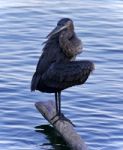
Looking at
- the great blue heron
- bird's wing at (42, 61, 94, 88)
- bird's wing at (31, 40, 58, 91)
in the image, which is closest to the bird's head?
the great blue heron

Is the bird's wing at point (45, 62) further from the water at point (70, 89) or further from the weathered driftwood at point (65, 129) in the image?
the water at point (70, 89)

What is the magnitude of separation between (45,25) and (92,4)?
223cm

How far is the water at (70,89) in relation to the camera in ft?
50.9

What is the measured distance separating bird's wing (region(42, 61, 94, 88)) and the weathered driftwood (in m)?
0.36

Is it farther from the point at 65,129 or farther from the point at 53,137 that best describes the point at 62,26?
the point at 53,137

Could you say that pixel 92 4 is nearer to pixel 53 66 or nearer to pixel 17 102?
pixel 17 102

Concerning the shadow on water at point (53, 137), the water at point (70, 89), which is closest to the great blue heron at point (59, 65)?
the shadow on water at point (53, 137)

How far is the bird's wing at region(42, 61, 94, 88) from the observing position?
14367 millimetres

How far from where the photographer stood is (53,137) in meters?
15.5

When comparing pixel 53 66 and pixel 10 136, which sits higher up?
pixel 53 66

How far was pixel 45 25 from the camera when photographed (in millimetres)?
22656

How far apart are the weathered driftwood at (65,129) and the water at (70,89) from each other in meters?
0.86

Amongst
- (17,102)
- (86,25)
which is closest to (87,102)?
(17,102)

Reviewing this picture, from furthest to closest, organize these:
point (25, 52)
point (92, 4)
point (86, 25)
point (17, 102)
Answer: point (92, 4)
point (86, 25)
point (25, 52)
point (17, 102)
